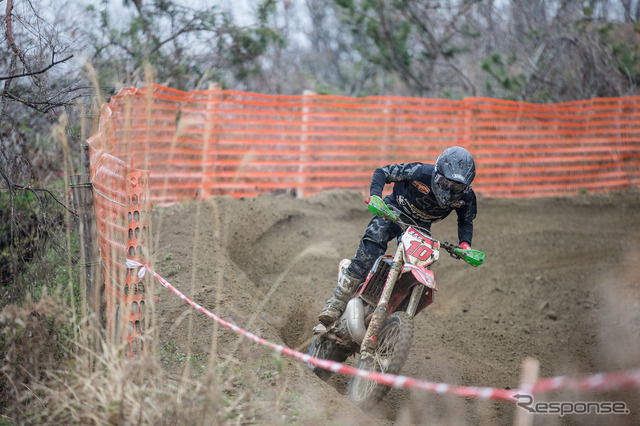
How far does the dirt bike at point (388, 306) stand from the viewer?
4.27 m

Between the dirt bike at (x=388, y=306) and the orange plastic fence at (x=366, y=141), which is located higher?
the orange plastic fence at (x=366, y=141)

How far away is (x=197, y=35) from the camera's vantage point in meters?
12.6

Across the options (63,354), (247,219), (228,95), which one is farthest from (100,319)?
(228,95)

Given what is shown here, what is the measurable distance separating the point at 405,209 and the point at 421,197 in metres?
0.25

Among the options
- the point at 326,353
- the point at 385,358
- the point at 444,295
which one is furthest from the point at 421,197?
the point at 444,295

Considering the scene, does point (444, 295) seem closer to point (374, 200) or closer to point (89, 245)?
point (374, 200)

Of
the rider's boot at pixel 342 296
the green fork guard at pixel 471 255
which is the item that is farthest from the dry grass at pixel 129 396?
the green fork guard at pixel 471 255

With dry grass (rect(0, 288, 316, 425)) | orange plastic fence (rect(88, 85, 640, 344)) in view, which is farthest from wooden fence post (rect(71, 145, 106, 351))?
orange plastic fence (rect(88, 85, 640, 344))

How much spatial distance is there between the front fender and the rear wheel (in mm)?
1247

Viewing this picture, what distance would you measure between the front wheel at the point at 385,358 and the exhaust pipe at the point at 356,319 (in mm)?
220

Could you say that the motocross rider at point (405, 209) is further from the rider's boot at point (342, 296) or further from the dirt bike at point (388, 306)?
the dirt bike at point (388, 306)

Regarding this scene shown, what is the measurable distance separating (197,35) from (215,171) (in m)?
3.78

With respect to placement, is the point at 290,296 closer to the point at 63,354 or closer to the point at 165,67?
the point at 63,354

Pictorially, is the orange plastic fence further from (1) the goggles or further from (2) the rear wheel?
(1) the goggles
